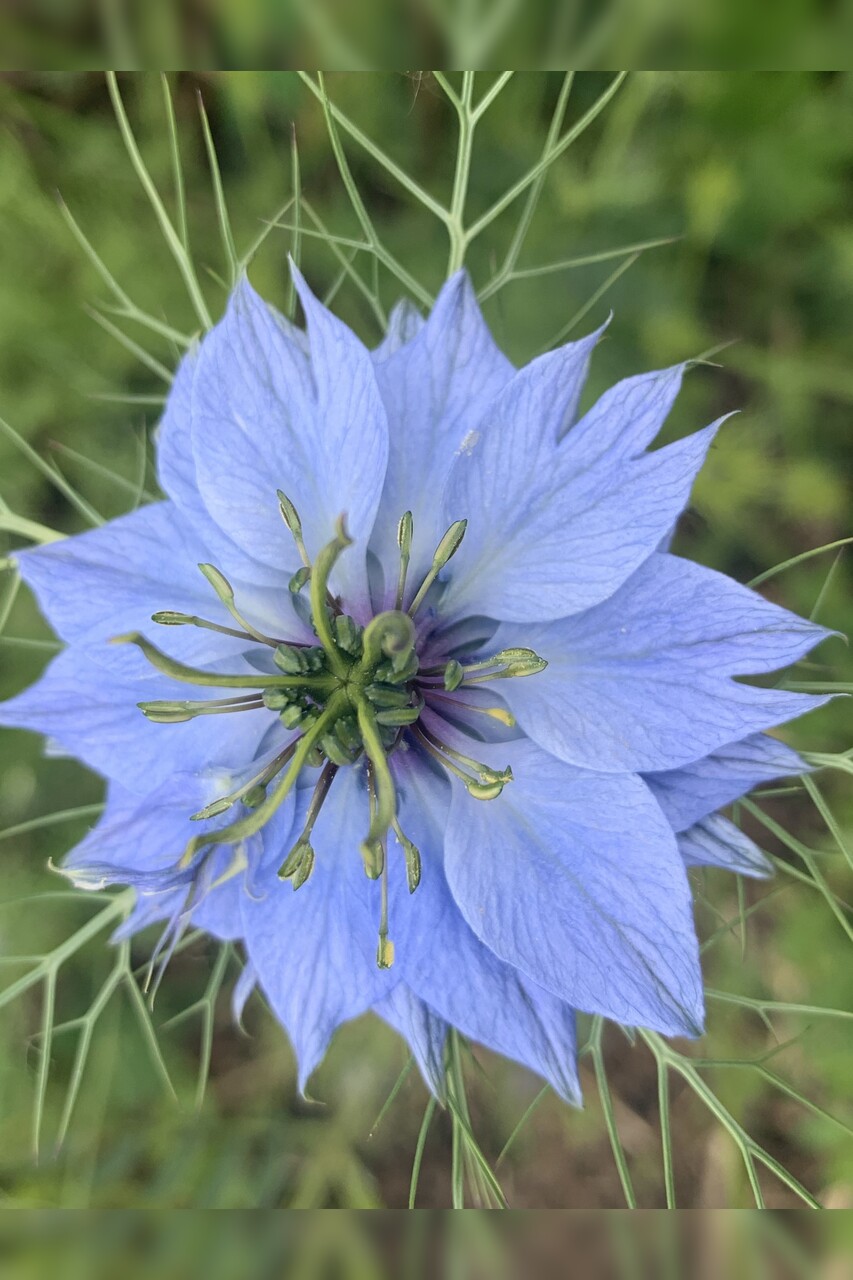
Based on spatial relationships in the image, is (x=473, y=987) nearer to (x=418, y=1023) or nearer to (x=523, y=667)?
(x=418, y=1023)

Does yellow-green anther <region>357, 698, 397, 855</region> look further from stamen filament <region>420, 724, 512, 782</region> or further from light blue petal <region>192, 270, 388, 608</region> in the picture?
Answer: light blue petal <region>192, 270, 388, 608</region>

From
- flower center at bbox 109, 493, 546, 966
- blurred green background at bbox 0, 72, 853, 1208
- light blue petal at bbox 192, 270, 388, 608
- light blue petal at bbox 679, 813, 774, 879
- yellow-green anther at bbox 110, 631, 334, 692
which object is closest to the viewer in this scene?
yellow-green anther at bbox 110, 631, 334, 692

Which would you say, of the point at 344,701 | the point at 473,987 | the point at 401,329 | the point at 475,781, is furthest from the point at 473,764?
the point at 401,329

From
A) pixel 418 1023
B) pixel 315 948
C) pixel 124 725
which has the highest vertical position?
pixel 124 725

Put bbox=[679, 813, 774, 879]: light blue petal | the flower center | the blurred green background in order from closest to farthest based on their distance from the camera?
the flower center < bbox=[679, 813, 774, 879]: light blue petal < the blurred green background

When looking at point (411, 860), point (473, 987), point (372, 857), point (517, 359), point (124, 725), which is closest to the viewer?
point (372, 857)

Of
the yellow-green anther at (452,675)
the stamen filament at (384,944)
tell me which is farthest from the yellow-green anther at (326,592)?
the stamen filament at (384,944)

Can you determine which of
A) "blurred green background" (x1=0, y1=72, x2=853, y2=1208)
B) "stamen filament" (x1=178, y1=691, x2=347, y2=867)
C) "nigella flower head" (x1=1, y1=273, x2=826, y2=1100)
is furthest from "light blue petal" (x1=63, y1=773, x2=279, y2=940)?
"blurred green background" (x1=0, y1=72, x2=853, y2=1208)

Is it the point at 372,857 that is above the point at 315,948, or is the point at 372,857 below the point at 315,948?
above
